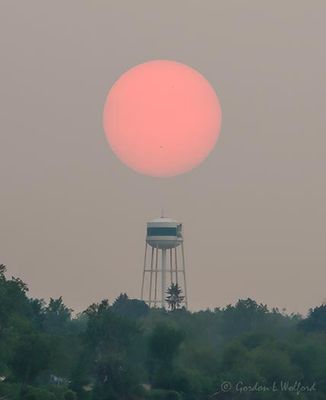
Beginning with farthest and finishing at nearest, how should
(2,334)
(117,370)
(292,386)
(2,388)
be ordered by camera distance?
(292,386) < (117,370) < (2,334) < (2,388)

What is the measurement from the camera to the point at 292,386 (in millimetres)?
171500

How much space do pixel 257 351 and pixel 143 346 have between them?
14.4m

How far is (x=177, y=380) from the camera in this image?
16212 cm

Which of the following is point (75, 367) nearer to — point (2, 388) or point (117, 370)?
point (117, 370)

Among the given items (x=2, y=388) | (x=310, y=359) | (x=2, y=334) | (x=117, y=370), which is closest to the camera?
(x=2, y=388)

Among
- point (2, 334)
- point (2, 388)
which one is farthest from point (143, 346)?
point (2, 388)

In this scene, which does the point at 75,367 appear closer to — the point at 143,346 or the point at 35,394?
the point at 143,346

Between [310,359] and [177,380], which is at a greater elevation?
[310,359]

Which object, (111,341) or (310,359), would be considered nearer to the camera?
(111,341)

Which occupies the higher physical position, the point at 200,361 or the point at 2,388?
the point at 200,361

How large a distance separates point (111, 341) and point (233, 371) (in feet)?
44.5

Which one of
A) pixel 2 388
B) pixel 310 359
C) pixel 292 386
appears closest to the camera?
pixel 2 388

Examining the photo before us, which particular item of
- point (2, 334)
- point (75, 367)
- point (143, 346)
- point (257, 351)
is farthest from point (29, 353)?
point (257, 351)

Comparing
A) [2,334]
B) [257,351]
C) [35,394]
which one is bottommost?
[35,394]
